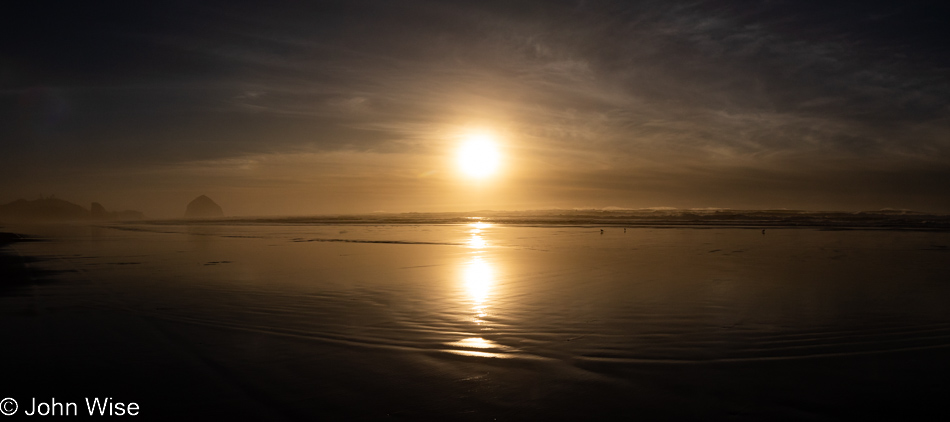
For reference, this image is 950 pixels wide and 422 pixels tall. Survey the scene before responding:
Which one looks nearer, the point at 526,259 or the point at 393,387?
the point at 393,387

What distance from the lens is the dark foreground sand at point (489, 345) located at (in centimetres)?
475

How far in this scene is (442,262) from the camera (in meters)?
17.9

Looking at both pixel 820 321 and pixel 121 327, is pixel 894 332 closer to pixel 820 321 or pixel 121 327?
pixel 820 321

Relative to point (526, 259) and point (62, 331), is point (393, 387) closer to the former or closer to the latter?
point (62, 331)

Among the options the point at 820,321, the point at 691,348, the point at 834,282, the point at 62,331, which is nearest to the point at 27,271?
the point at 62,331

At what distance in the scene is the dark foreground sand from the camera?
4754 millimetres

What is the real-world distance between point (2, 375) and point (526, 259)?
49.0 feet

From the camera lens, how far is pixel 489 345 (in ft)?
22.3

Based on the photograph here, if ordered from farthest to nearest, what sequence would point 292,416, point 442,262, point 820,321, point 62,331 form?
point 442,262
point 820,321
point 62,331
point 292,416

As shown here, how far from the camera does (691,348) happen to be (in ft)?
21.6

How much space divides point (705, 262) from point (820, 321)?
29.2 feet

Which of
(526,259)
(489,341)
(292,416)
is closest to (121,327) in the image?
(292,416)

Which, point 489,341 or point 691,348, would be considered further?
point 489,341

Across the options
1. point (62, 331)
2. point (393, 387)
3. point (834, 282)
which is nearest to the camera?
point (393, 387)
